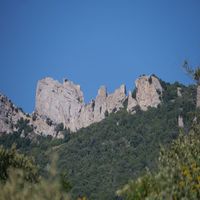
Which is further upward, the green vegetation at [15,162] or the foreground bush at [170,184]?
the green vegetation at [15,162]

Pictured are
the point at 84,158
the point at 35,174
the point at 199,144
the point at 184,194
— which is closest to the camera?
the point at 184,194

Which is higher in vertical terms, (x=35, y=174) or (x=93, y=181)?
(x=93, y=181)

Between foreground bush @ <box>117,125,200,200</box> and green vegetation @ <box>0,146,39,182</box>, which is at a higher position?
green vegetation @ <box>0,146,39,182</box>

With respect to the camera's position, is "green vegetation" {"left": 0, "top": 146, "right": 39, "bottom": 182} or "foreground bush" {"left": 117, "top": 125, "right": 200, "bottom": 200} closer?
"foreground bush" {"left": 117, "top": 125, "right": 200, "bottom": 200}

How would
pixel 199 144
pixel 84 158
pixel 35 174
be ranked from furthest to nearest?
1. pixel 84 158
2. pixel 35 174
3. pixel 199 144

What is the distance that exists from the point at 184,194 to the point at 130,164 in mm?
153636

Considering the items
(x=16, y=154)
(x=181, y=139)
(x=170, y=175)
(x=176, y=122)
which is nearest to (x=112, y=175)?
(x=176, y=122)

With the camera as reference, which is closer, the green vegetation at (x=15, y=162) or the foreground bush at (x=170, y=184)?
the foreground bush at (x=170, y=184)

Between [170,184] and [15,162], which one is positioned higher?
[15,162]

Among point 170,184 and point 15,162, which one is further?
point 15,162

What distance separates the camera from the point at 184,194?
18688 millimetres

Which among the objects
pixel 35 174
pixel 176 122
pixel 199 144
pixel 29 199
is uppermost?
pixel 176 122

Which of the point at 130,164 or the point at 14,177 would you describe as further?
the point at 130,164

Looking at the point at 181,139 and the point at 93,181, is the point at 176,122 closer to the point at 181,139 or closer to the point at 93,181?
the point at 93,181
